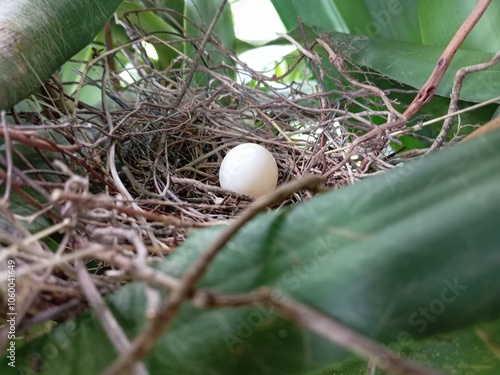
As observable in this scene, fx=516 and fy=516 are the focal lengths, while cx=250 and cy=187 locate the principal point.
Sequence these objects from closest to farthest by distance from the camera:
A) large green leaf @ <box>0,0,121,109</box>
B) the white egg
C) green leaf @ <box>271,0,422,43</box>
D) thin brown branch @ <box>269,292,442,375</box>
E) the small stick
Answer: thin brown branch @ <box>269,292,442,375</box> < the small stick < large green leaf @ <box>0,0,121,109</box> < the white egg < green leaf @ <box>271,0,422,43</box>

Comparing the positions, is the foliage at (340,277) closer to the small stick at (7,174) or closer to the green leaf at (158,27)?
the small stick at (7,174)

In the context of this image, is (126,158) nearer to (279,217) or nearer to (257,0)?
(279,217)

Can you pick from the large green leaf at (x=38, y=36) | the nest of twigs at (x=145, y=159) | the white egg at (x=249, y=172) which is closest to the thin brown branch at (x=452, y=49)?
the nest of twigs at (x=145, y=159)

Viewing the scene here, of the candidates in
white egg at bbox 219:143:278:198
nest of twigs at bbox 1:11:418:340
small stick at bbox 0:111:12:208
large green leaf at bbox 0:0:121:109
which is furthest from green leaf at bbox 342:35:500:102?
small stick at bbox 0:111:12:208

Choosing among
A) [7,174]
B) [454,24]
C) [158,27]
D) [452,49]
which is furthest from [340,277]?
[158,27]

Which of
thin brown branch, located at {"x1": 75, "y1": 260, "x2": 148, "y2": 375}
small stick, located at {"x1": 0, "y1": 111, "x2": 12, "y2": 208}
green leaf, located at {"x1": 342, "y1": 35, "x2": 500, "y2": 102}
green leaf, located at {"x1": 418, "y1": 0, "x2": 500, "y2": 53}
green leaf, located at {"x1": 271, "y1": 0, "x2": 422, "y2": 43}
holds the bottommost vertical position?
thin brown branch, located at {"x1": 75, "y1": 260, "x2": 148, "y2": 375}

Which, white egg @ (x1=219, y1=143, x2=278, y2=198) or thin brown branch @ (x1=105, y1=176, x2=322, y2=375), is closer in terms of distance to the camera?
thin brown branch @ (x1=105, y1=176, x2=322, y2=375)

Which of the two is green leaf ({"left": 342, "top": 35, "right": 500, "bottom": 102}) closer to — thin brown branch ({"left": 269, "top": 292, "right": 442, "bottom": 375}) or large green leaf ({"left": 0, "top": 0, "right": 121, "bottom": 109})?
large green leaf ({"left": 0, "top": 0, "right": 121, "bottom": 109})
